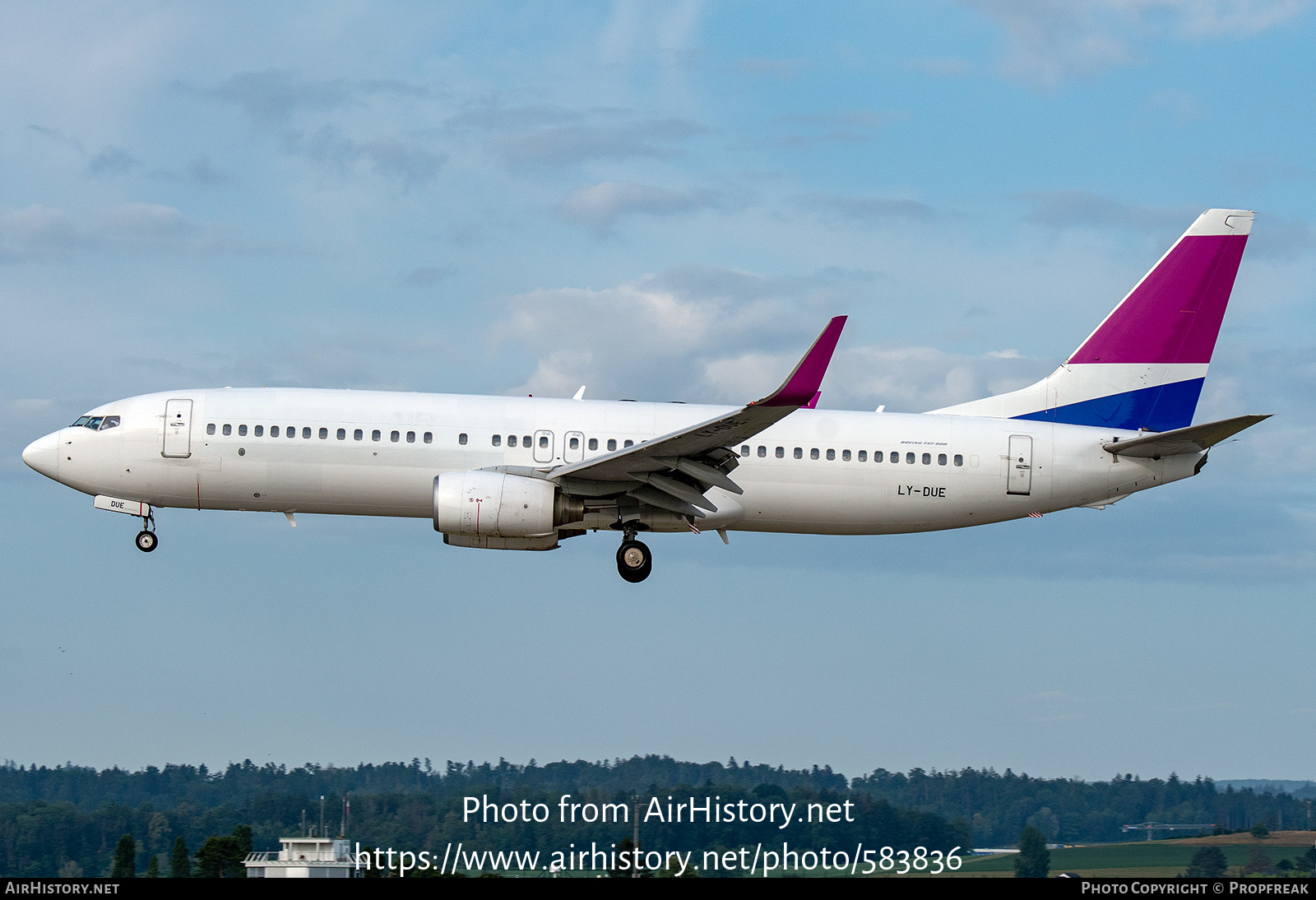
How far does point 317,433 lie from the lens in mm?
29359

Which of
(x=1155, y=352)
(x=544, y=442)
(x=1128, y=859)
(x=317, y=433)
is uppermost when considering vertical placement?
(x=1155, y=352)

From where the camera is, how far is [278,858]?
138 ft

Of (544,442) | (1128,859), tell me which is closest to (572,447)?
(544,442)

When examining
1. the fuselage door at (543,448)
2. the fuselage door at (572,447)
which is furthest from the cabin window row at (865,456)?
the fuselage door at (543,448)

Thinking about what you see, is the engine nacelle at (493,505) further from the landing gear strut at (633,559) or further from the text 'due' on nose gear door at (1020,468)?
the text 'due' on nose gear door at (1020,468)

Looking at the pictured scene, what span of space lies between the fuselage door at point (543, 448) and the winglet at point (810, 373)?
230 inches

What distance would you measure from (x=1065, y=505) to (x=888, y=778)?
16903mm

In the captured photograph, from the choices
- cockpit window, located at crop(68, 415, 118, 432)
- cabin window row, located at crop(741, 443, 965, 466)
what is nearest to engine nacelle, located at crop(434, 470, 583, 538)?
cabin window row, located at crop(741, 443, 965, 466)

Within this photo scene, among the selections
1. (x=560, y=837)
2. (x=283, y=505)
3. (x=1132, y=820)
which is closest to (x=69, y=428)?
(x=283, y=505)

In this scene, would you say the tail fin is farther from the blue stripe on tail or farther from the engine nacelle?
the engine nacelle

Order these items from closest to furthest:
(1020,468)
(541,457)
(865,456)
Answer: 1. (541,457)
2. (865,456)
3. (1020,468)

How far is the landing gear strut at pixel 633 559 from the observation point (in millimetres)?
29891

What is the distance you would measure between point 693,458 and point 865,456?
4.34m

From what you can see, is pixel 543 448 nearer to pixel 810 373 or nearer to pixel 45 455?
pixel 810 373
